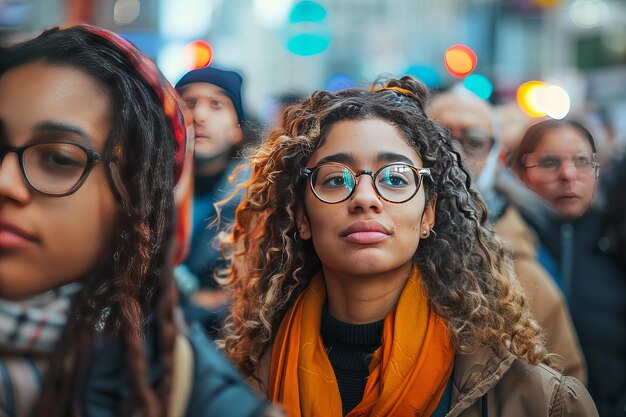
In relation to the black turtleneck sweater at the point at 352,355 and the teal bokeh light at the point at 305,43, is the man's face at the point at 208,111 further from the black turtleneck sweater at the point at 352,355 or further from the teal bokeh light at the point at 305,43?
the teal bokeh light at the point at 305,43

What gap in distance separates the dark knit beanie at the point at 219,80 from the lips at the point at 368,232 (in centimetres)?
70

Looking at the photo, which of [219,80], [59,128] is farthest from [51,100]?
[219,80]

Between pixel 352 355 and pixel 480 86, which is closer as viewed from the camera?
pixel 352 355

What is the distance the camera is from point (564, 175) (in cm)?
266

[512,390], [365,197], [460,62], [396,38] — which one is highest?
[396,38]

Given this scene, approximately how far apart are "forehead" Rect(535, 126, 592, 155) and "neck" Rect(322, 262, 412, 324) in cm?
65

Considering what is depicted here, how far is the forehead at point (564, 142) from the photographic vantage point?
2.67 metres

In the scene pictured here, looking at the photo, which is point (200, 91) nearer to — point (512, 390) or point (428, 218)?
point (428, 218)

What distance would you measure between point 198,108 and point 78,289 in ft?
3.08

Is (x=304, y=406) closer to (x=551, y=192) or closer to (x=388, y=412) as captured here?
(x=388, y=412)

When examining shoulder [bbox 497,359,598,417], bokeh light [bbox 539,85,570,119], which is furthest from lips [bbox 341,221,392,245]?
bokeh light [bbox 539,85,570,119]

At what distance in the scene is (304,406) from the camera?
2475 millimetres

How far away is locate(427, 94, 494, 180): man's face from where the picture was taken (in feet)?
13.4

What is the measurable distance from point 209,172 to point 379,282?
83.3 inches
